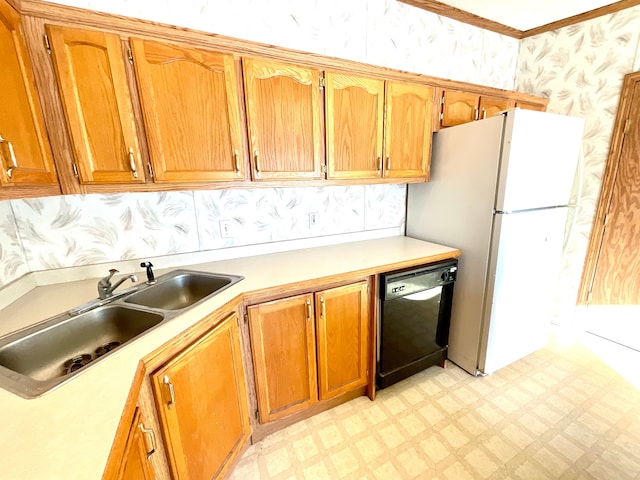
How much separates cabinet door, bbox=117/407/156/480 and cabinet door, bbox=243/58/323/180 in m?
1.12

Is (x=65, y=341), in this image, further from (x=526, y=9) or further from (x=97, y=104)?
(x=526, y=9)

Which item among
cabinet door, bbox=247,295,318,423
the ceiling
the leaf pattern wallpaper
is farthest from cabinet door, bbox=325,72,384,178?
the leaf pattern wallpaper

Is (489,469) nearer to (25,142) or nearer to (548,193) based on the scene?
(548,193)

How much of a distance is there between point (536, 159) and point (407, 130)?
80cm

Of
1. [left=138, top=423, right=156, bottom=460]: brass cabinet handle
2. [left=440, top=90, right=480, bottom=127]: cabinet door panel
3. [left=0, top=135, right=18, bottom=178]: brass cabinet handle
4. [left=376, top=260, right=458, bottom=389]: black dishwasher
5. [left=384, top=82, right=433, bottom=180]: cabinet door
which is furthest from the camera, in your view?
[left=440, top=90, right=480, bottom=127]: cabinet door panel

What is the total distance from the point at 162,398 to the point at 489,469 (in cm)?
155

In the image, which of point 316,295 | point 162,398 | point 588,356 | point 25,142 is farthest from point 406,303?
point 25,142

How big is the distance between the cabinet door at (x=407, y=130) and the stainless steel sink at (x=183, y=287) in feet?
4.13

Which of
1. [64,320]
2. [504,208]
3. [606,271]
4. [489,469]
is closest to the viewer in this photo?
[64,320]

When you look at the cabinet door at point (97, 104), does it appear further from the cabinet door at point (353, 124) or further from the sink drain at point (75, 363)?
the cabinet door at point (353, 124)

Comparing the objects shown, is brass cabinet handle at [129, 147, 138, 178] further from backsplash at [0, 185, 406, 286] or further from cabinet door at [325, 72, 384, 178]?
cabinet door at [325, 72, 384, 178]

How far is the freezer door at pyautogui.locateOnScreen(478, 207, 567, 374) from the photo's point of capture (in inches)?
67.2

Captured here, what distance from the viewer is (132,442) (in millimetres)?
671

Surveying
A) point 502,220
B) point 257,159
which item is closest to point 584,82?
point 502,220
